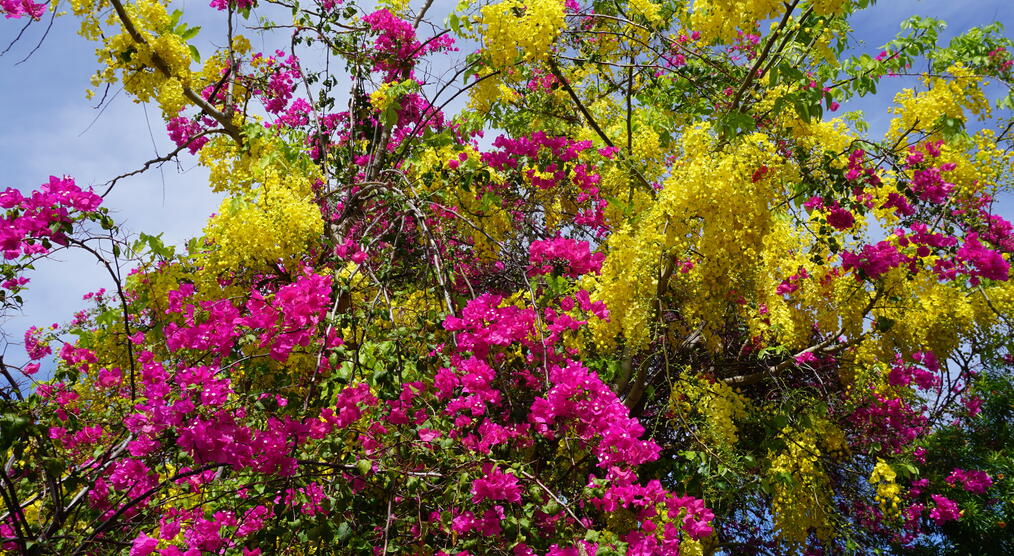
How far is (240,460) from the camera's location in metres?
1.80

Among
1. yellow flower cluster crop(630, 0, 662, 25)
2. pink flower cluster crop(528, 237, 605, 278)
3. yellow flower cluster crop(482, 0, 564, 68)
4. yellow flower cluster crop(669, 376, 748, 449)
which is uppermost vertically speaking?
yellow flower cluster crop(630, 0, 662, 25)

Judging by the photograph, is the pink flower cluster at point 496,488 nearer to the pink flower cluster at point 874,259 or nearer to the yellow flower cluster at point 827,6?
the yellow flower cluster at point 827,6

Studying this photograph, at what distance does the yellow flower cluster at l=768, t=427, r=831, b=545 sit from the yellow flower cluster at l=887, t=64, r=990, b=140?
1928 millimetres

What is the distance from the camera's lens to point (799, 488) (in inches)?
136

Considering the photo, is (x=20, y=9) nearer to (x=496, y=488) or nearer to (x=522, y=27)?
(x=522, y=27)

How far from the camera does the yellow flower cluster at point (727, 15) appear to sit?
2812mm

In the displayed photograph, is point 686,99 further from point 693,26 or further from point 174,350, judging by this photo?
point 174,350

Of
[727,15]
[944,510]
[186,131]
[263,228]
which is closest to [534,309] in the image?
[263,228]

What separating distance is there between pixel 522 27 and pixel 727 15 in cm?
105

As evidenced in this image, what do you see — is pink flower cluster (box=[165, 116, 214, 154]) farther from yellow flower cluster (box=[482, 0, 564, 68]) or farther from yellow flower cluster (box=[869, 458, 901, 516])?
yellow flower cluster (box=[869, 458, 901, 516])

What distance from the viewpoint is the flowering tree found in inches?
78.4

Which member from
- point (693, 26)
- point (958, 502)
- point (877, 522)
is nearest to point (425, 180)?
point (693, 26)

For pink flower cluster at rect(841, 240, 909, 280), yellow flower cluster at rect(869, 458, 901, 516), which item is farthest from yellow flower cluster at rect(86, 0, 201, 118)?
yellow flower cluster at rect(869, 458, 901, 516)

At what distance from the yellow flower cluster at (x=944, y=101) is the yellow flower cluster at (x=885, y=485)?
1.98 metres
